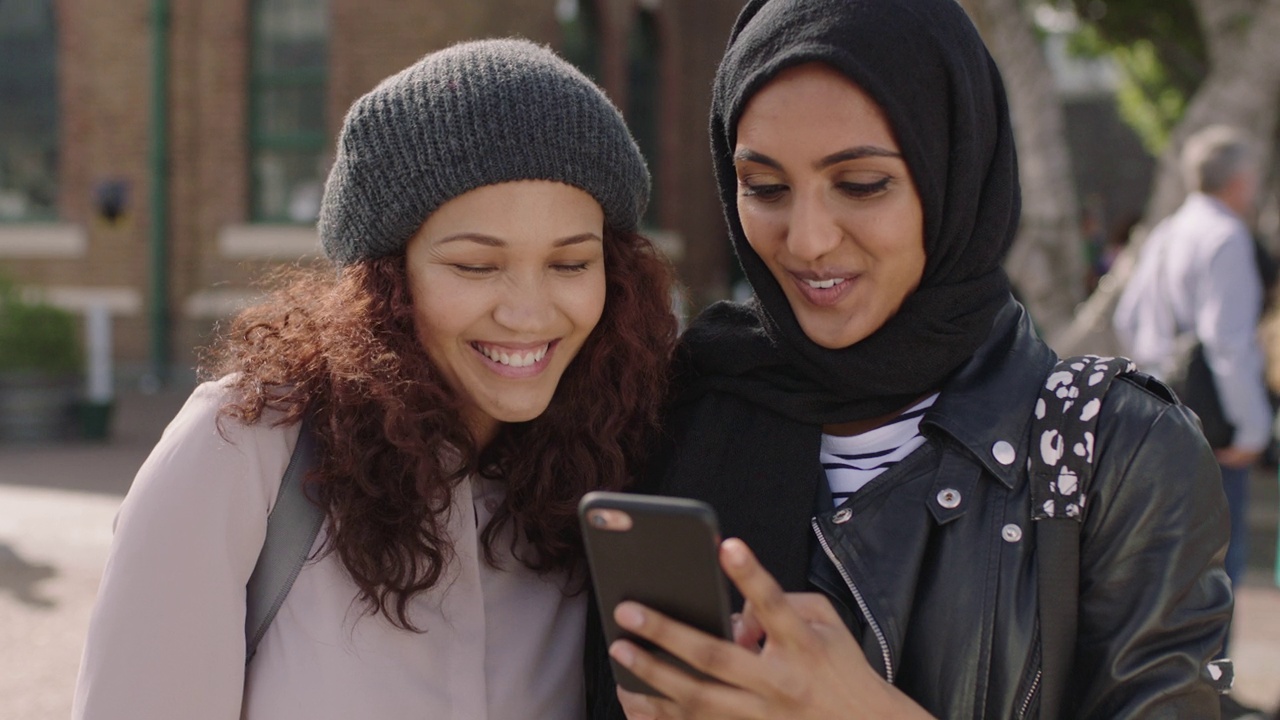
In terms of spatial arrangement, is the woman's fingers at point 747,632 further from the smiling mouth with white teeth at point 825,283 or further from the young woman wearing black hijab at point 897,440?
the smiling mouth with white teeth at point 825,283

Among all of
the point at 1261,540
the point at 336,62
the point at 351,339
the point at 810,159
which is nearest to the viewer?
the point at 810,159

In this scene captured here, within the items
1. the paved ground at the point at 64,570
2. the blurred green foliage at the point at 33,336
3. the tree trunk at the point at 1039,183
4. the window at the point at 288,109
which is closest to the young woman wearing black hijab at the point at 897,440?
the paved ground at the point at 64,570

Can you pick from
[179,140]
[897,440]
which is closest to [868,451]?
[897,440]

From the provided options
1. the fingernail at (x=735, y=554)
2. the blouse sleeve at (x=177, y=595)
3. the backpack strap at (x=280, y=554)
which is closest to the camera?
the fingernail at (x=735, y=554)

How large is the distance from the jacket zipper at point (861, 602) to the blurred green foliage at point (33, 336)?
9474 millimetres

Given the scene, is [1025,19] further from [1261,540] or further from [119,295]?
[119,295]

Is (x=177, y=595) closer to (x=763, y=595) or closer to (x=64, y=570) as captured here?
(x=763, y=595)

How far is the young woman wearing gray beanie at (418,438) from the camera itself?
1.86 m

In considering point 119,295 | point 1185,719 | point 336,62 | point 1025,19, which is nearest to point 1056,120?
point 1025,19

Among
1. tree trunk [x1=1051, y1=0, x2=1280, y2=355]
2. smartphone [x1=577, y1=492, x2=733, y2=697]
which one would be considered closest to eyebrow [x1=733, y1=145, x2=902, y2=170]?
smartphone [x1=577, y1=492, x2=733, y2=697]

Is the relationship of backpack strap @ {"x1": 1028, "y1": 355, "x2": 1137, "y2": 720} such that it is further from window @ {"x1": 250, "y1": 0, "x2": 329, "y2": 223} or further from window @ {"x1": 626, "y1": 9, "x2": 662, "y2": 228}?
window @ {"x1": 626, "y1": 9, "x2": 662, "y2": 228}

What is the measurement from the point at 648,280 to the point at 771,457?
0.50 m

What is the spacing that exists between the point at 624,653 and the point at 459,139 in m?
Result: 0.92

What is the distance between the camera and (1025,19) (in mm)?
7547
